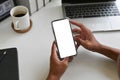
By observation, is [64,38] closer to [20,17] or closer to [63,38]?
[63,38]

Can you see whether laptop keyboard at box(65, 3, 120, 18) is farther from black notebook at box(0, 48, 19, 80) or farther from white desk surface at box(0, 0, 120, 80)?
black notebook at box(0, 48, 19, 80)

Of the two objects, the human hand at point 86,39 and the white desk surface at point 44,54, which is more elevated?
the human hand at point 86,39

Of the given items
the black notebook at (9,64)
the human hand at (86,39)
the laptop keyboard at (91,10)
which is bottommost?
the black notebook at (9,64)

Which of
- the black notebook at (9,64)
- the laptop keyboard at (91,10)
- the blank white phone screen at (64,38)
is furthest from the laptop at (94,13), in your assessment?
the black notebook at (9,64)

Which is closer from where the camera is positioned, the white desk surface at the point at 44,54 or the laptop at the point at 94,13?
the white desk surface at the point at 44,54

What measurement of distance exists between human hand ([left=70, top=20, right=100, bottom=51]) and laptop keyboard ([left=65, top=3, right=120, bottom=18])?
0.13 m

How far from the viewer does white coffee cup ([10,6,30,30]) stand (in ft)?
2.79

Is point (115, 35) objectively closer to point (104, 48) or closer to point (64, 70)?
point (104, 48)

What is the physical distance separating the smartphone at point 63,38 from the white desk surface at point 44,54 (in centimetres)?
7

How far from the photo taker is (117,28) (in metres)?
0.90

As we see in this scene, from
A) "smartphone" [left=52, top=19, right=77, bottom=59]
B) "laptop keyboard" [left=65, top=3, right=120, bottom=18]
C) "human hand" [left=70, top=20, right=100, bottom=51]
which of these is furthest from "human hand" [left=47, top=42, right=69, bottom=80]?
"laptop keyboard" [left=65, top=3, right=120, bottom=18]

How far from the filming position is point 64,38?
2.40ft

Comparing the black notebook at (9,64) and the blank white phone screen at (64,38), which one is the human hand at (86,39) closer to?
the blank white phone screen at (64,38)

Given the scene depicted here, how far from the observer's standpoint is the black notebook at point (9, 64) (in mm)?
750
